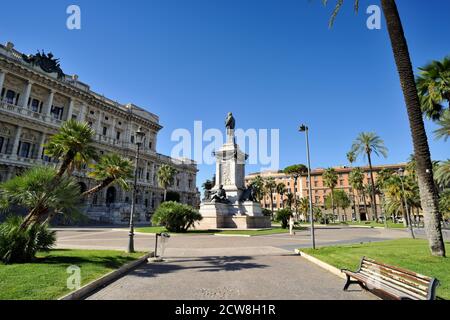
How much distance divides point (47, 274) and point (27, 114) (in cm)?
4708

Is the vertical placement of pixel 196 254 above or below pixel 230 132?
below

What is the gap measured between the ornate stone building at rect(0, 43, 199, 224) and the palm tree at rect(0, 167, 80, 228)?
114ft

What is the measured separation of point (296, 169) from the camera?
68.2 meters

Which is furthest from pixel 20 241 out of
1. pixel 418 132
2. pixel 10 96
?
pixel 10 96

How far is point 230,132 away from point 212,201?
31.9 ft

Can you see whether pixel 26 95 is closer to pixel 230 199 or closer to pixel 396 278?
pixel 230 199

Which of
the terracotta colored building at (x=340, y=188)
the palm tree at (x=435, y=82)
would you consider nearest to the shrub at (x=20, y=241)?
the palm tree at (x=435, y=82)

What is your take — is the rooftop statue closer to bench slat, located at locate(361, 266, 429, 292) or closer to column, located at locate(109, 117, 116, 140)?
column, located at locate(109, 117, 116, 140)

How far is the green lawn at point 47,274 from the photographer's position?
212 inches

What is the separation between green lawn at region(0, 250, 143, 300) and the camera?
5.38 meters

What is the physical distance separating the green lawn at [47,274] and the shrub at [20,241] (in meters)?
0.49
